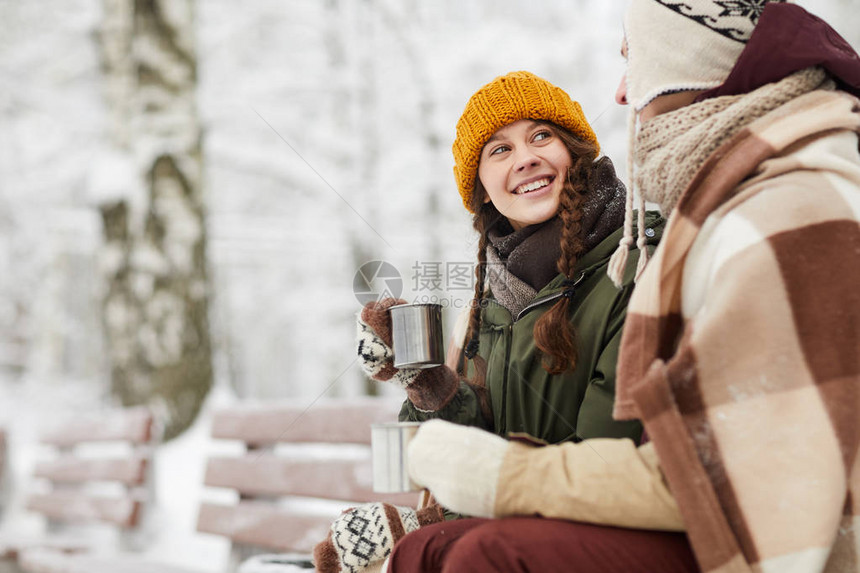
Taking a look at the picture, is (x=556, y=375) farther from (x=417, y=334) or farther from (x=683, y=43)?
(x=683, y=43)

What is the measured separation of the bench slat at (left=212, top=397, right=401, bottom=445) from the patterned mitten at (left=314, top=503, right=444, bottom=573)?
0.44 meters

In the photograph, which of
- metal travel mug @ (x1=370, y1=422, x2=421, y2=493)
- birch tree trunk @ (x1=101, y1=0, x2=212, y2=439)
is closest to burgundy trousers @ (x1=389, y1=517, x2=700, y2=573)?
metal travel mug @ (x1=370, y1=422, x2=421, y2=493)

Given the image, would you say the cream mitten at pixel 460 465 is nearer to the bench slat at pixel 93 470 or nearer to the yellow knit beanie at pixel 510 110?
the yellow knit beanie at pixel 510 110

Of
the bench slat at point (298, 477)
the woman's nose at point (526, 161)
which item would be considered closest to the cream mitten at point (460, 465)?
the woman's nose at point (526, 161)

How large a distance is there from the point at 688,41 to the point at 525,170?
561mm

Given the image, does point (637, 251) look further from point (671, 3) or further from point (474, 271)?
point (671, 3)

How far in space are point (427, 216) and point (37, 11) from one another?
633 cm

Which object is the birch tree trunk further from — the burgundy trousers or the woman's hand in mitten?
the burgundy trousers

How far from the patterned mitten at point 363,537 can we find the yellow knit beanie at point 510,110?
29.4 inches

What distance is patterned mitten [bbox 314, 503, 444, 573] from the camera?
1634 millimetres

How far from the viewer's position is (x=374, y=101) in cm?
491

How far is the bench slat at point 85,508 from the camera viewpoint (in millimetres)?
3413

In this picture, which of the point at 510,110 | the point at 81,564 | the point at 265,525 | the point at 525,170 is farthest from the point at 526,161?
the point at 81,564

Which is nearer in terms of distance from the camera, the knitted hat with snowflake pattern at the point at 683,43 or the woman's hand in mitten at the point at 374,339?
the knitted hat with snowflake pattern at the point at 683,43
